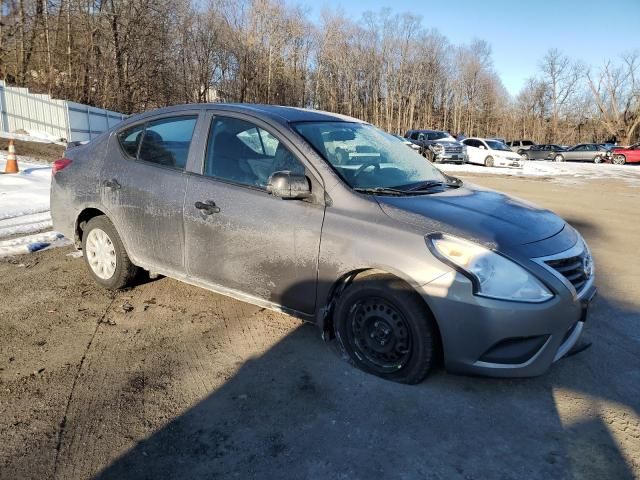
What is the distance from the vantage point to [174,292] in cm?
461

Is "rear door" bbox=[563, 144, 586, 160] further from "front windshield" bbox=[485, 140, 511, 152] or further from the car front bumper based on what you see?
the car front bumper

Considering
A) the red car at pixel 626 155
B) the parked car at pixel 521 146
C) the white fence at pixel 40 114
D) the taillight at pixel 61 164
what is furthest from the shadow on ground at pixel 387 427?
the parked car at pixel 521 146

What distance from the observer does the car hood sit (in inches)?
115

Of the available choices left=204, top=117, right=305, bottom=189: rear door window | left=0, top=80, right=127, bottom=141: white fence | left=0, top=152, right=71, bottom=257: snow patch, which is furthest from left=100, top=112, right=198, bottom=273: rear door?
left=0, top=80, right=127, bottom=141: white fence

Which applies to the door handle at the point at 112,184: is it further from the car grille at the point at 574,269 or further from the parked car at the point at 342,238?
the car grille at the point at 574,269

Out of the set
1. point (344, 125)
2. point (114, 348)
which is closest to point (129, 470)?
point (114, 348)

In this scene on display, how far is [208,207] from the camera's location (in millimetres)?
3662

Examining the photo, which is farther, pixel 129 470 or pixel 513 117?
pixel 513 117

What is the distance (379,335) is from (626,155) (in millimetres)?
43125

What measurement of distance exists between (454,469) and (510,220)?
63.3 inches

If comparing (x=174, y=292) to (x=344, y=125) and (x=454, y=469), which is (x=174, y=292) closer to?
(x=344, y=125)

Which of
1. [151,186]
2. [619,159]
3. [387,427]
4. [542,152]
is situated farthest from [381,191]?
[542,152]

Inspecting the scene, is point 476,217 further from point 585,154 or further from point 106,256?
point 585,154

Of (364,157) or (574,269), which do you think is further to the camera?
(364,157)
